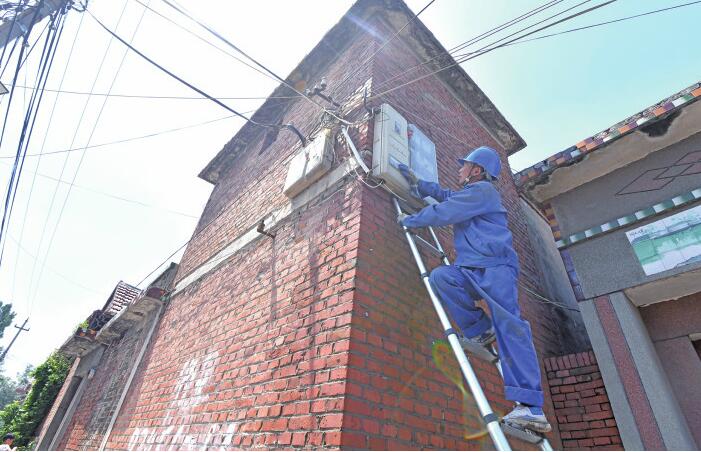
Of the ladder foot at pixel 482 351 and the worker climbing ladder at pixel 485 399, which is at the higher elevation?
the ladder foot at pixel 482 351

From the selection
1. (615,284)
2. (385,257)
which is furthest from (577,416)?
(385,257)

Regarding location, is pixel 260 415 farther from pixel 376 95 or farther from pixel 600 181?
pixel 600 181

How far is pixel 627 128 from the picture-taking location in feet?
13.0

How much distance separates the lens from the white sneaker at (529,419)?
1.85m

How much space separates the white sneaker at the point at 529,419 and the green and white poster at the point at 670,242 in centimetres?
266

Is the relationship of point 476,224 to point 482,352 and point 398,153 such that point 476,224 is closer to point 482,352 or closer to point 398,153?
point 482,352

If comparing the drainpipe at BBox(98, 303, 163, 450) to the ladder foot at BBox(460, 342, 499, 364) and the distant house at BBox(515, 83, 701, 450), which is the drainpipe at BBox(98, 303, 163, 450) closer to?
the ladder foot at BBox(460, 342, 499, 364)

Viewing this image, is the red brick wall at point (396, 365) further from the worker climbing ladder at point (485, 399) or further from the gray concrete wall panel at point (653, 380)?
the gray concrete wall panel at point (653, 380)

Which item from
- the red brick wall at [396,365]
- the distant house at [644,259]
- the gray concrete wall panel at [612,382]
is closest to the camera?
the red brick wall at [396,365]

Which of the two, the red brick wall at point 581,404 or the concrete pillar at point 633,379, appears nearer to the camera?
the concrete pillar at point 633,379

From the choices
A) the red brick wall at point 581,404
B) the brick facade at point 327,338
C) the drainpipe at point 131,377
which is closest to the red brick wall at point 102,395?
the drainpipe at point 131,377

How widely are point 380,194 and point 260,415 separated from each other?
194 cm

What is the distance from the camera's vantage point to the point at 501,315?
2164mm

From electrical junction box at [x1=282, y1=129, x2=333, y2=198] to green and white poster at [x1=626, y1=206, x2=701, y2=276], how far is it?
11.0ft
